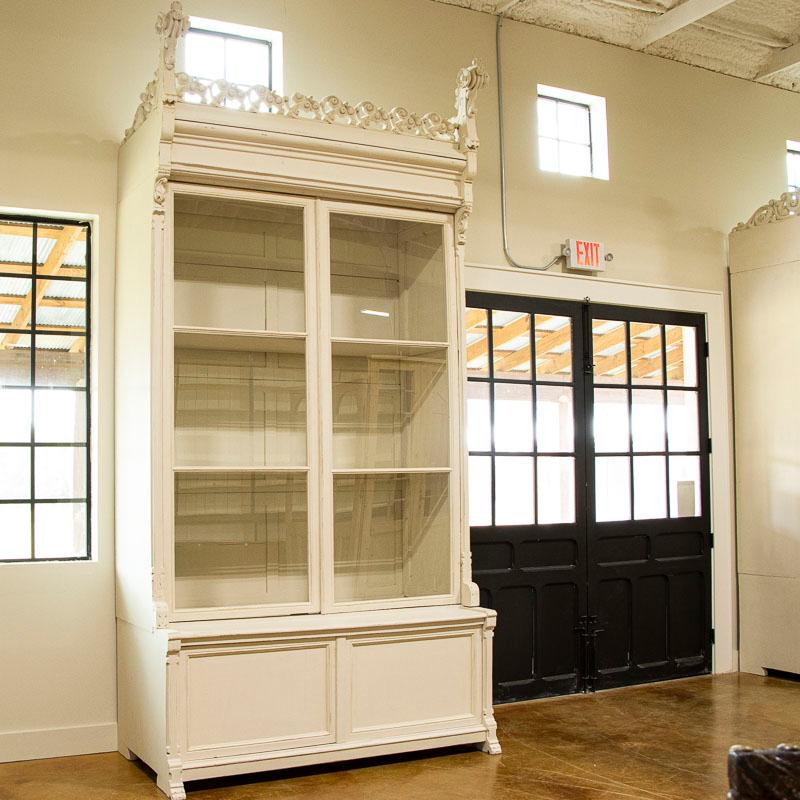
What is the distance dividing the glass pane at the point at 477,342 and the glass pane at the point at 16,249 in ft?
8.08

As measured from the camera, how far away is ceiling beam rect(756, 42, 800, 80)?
7.08 m

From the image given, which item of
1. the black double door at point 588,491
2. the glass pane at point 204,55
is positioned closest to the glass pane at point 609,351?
the black double door at point 588,491

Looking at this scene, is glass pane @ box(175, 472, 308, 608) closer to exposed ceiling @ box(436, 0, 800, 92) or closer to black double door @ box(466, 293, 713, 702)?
black double door @ box(466, 293, 713, 702)

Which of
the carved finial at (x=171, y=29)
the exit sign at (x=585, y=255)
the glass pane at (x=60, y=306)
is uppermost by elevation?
the carved finial at (x=171, y=29)

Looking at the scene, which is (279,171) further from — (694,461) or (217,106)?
(694,461)

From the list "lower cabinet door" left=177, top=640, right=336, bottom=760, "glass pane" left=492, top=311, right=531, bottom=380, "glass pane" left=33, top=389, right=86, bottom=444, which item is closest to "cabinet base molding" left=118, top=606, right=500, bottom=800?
"lower cabinet door" left=177, top=640, right=336, bottom=760

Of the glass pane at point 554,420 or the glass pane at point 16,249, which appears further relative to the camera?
the glass pane at point 554,420

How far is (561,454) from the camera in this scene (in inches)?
252

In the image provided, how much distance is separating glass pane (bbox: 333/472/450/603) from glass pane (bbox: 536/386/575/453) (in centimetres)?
133

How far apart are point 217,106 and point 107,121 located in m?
0.82

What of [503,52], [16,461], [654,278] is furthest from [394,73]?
[16,461]

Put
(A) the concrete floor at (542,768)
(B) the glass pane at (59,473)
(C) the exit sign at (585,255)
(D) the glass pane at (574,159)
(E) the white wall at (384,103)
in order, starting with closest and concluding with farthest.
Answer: (A) the concrete floor at (542,768) → (E) the white wall at (384,103) → (B) the glass pane at (59,473) → (C) the exit sign at (585,255) → (D) the glass pane at (574,159)

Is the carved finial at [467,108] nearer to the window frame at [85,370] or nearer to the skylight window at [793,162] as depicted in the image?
the window frame at [85,370]

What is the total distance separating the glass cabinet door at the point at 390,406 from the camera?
507 centimetres
